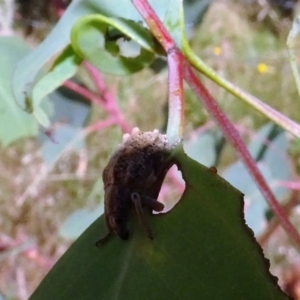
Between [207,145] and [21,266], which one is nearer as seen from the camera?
[207,145]

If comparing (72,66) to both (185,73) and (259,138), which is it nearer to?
(185,73)

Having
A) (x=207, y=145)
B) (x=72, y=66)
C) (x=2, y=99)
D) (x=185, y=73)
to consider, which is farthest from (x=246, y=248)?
(x=207, y=145)

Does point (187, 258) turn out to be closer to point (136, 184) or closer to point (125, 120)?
point (136, 184)

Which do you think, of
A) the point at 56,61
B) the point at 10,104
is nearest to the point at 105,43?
the point at 56,61

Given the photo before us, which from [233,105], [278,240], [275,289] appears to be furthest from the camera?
[233,105]

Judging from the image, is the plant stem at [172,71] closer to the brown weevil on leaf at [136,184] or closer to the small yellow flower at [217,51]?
A: the brown weevil on leaf at [136,184]
